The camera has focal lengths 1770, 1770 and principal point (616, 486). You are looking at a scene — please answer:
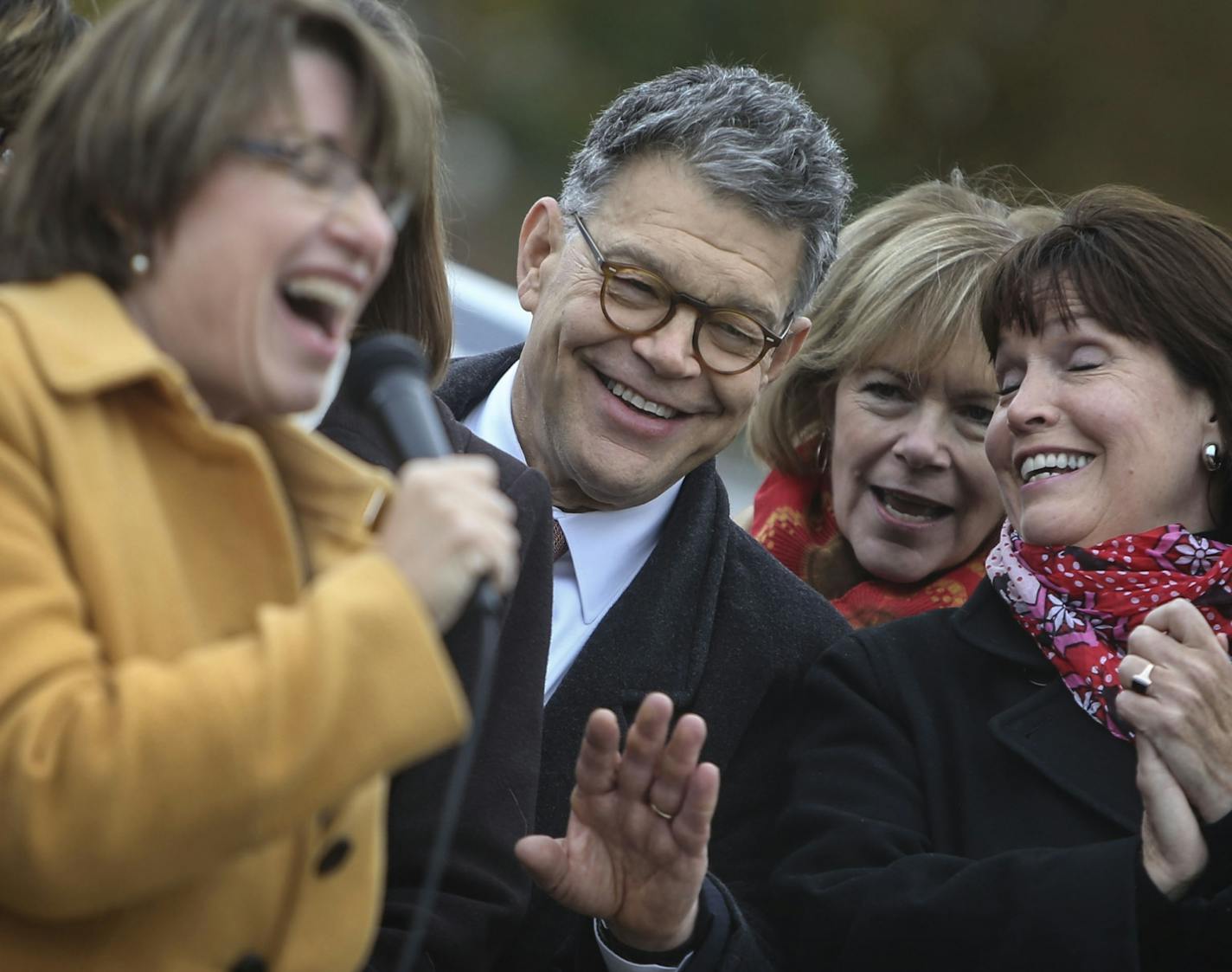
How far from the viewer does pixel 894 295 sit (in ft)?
11.9

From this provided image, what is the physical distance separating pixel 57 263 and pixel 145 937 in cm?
61

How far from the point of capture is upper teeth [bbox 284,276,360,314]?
1587mm

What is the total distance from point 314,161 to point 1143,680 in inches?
56.7

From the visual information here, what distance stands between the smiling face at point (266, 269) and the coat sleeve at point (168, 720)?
0.60 ft

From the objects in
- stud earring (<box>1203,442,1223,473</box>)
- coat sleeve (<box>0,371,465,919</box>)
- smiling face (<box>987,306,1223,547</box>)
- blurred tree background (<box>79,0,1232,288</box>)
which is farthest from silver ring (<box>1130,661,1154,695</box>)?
blurred tree background (<box>79,0,1232,288</box>)

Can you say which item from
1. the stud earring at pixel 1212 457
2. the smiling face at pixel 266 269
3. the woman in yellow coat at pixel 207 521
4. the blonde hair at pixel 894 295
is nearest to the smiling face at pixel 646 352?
the blonde hair at pixel 894 295

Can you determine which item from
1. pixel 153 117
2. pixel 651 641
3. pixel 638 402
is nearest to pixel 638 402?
pixel 638 402

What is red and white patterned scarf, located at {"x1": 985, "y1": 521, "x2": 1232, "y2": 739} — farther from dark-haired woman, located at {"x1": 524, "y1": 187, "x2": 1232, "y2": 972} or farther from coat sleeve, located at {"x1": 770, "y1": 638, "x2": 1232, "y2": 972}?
coat sleeve, located at {"x1": 770, "y1": 638, "x2": 1232, "y2": 972}

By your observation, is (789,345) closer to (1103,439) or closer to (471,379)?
(471,379)

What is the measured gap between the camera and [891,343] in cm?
362

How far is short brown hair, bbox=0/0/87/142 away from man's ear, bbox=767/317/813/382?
4.54 feet

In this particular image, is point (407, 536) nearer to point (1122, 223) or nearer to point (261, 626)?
point (261, 626)

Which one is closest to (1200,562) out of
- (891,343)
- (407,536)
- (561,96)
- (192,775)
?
(891,343)

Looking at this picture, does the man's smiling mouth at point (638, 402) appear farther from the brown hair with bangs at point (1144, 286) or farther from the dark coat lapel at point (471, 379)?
the brown hair with bangs at point (1144, 286)
